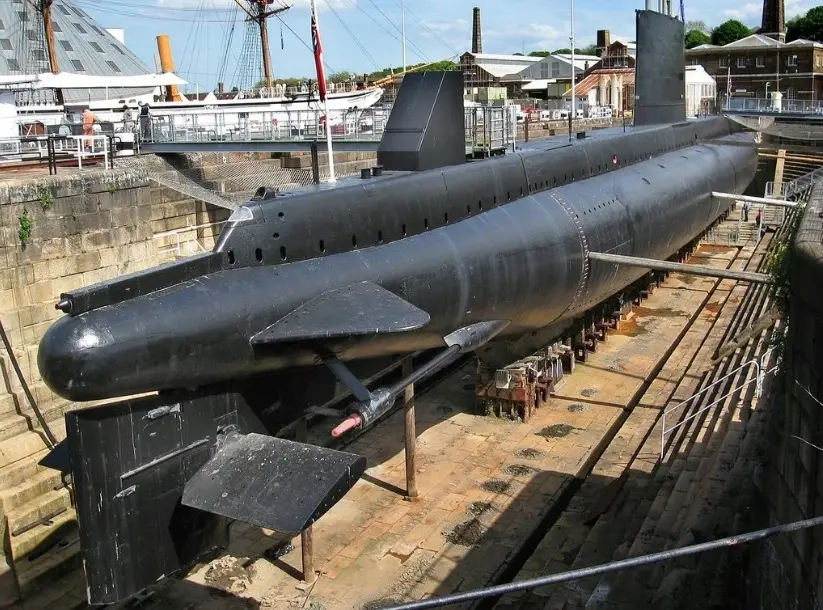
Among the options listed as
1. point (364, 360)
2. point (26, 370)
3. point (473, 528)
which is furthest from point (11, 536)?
point (473, 528)

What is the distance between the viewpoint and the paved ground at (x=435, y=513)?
9.85 meters

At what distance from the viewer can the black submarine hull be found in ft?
24.5

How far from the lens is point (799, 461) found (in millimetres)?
5691

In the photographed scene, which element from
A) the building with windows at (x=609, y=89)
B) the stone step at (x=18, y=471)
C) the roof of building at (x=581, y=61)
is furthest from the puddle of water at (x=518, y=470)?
the roof of building at (x=581, y=61)

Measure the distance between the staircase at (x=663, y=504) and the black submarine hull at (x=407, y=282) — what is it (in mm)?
2756

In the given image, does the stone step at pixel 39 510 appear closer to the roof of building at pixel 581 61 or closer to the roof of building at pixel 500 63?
the roof of building at pixel 581 61

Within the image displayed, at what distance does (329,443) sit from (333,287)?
514cm

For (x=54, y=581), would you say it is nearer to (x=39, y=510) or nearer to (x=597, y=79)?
(x=39, y=510)

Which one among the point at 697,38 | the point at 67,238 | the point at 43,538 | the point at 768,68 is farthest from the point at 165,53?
the point at 697,38

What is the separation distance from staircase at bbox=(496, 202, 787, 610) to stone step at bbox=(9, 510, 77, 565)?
22.3 ft

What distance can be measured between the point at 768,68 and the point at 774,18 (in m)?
15.6

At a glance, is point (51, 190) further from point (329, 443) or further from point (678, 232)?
point (678, 232)

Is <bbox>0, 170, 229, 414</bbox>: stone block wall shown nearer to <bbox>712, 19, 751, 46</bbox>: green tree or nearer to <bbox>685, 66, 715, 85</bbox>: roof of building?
<bbox>685, 66, 715, 85</bbox>: roof of building

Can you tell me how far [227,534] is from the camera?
8.25 m
